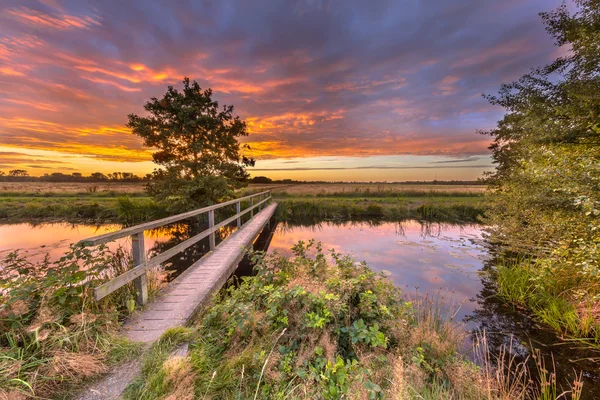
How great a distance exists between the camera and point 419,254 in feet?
29.0

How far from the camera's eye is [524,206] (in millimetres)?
5539

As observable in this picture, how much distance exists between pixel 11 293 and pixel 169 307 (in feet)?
5.19

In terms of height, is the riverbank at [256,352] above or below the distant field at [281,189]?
below

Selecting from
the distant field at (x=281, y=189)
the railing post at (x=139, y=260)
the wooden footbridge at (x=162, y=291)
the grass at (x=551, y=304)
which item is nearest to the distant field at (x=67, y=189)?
the distant field at (x=281, y=189)

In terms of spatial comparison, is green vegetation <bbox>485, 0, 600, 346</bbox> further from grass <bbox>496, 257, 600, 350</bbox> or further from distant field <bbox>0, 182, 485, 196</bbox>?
distant field <bbox>0, 182, 485, 196</bbox>

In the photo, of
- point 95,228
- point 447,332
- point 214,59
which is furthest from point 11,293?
point 95,228

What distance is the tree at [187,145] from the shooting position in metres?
12.5

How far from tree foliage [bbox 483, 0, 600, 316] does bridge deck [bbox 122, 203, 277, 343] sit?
5820 mm

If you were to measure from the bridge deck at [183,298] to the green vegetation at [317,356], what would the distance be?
0.38 meters

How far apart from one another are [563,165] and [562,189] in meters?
0.69

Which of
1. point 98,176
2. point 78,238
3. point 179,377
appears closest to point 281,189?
point 78,238

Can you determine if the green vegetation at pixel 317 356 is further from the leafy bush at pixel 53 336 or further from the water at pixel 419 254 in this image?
the water at pixel 419 254

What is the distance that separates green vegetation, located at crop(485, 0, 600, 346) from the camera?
12.7 ft

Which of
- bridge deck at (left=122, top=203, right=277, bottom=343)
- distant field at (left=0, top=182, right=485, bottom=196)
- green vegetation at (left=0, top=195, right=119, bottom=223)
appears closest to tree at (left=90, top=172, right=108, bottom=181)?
distant field at (left=0, top=182, right=485, bottom=196)
